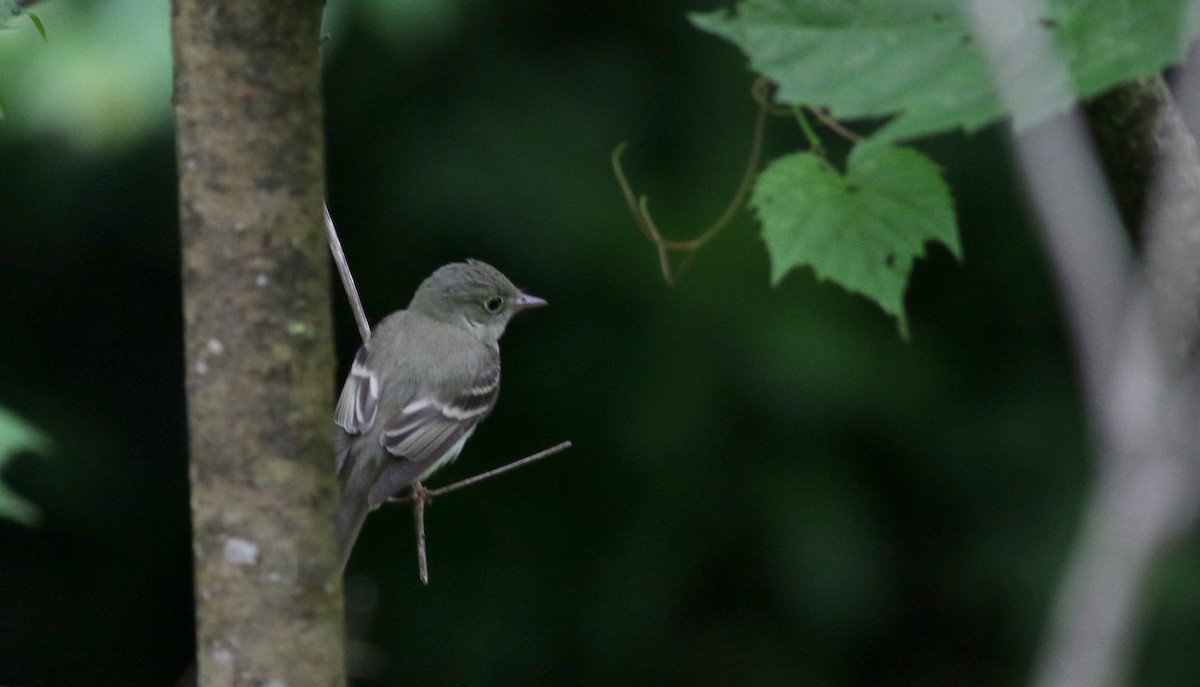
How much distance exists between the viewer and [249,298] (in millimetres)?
1241

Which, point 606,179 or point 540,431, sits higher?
point 606,179

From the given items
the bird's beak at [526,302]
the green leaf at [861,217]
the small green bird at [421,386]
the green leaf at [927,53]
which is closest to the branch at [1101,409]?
the green leaf at [927,53]

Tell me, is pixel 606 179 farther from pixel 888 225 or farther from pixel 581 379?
pixel 888 225

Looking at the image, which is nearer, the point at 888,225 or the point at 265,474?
the point at 265,474

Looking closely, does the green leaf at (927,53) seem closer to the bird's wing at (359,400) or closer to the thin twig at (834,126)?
the thin twig at (834,126)

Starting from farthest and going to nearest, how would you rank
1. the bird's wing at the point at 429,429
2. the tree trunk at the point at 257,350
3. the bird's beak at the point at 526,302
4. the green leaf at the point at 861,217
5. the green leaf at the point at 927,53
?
the bird's beak at the point at 526,302 < the bird's wing at the point at 429,429 < the green leaf at the point at 861,217 < the tree trunk at the point at 257,350 < the green leaf at the point at 927,53

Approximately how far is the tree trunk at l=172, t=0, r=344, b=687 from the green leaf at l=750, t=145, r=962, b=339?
0.95 meters

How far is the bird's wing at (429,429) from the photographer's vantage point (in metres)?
3.04

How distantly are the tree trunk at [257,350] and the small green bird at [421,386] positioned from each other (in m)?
1.62

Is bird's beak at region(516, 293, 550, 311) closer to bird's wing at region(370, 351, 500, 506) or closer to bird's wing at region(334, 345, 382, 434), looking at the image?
bird's wing at region(370, 351, 500, 506)

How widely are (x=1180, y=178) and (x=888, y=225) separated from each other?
44 centimetres

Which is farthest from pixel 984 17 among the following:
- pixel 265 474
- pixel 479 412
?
pixel 479 412

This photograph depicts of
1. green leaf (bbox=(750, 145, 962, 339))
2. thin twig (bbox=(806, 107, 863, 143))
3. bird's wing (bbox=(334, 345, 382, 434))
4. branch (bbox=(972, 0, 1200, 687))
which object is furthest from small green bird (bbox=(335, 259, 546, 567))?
branch (bbox=(972, 0, 1200, 687))

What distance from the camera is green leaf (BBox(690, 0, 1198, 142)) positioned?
1.02 meters
